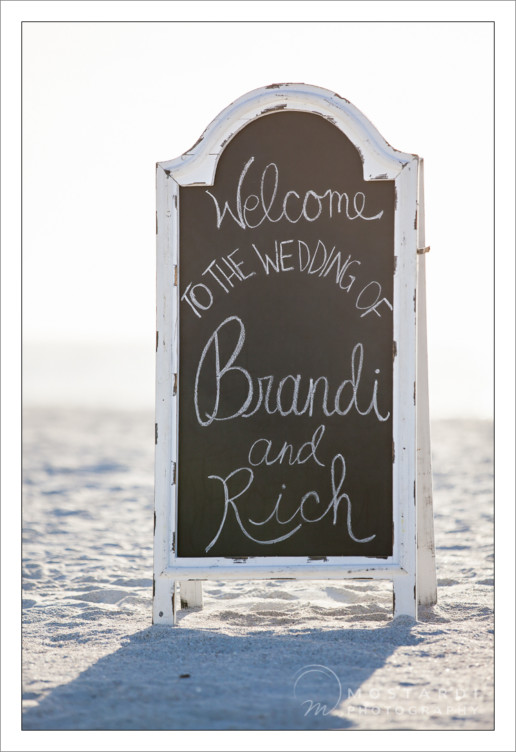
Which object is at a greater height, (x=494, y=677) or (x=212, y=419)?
(x=212, y=419)

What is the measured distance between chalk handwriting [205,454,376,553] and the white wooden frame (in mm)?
104

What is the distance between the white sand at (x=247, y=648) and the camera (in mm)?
2826

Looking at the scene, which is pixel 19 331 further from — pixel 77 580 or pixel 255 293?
pixel 77 580

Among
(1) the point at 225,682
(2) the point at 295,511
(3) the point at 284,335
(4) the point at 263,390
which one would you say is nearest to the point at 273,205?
(3) the point at 284,335

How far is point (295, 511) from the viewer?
12.5ft

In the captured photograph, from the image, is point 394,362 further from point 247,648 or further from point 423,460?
point 247,648

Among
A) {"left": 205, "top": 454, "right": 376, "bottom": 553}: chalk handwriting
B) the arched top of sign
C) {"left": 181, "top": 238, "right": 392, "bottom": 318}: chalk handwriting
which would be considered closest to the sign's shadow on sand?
{"left": 205, "top": 454, "right": 376, "bottom": 553}: chalk handwriting

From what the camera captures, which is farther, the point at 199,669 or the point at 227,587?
the point at 227,587

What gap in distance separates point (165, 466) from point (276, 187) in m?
1.34

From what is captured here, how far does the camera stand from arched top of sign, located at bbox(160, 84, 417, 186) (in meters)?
3.80

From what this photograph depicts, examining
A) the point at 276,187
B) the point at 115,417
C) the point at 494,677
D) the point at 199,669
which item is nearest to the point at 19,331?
the point at 276,187

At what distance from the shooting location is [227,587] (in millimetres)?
4703

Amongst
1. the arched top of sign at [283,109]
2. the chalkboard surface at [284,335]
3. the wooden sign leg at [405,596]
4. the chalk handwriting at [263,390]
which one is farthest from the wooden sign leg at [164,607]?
the arched top of sign at [283,109]

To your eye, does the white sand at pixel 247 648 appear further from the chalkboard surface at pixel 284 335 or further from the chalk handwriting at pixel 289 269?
the chalk handwriting at pixel 289 269
